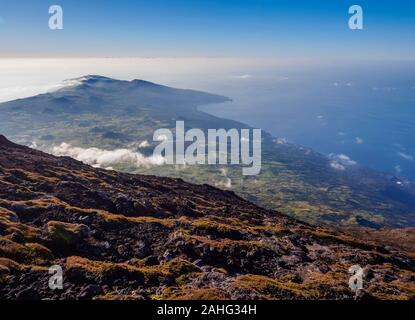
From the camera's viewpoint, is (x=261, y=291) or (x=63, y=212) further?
(x=63, y=212)

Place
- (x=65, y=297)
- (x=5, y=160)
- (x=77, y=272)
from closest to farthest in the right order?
(x=65, y=297), (x=77, y=272), (x=5, y=160)
